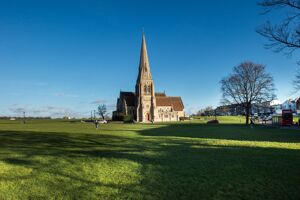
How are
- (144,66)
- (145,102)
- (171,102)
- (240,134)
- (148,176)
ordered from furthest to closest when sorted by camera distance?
(171,102) → (145,102) → (144,66) → (240,134) → (148,176)

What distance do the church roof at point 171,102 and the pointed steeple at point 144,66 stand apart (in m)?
13.2

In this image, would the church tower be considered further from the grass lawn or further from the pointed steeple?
the grass lawn

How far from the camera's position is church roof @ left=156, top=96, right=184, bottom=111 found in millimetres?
117875

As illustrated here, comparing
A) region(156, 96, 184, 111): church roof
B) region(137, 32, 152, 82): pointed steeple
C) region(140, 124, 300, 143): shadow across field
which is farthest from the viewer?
region(156, 96, 184, 111): church roof

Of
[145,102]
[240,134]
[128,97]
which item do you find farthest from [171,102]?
[240,134]

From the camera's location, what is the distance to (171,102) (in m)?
120

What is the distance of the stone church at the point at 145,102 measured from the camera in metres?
107

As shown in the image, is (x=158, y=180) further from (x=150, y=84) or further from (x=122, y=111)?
(x=122, y=111)

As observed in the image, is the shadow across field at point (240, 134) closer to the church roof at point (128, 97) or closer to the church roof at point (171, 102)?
the church roof at point (128, 97)

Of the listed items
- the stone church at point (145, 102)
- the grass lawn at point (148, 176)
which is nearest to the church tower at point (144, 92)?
the stone church at point (145, 102)

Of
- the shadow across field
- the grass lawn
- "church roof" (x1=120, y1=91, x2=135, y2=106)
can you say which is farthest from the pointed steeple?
the grass lawn

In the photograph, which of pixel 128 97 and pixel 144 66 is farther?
pixel 128 97

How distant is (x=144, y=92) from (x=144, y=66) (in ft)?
34.7

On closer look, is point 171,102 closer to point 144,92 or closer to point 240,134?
point 144,92
